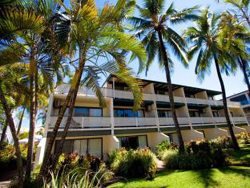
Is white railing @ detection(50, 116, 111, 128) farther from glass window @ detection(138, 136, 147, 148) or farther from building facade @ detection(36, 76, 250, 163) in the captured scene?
glass window @ detection(138, 136, 147, 148)

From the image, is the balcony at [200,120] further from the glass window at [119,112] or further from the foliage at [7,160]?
the foliage at [7,160]

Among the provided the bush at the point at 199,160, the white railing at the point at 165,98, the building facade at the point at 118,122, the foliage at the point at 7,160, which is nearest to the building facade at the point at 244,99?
the building facade at the point at 118,122

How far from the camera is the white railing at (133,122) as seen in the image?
1271cm

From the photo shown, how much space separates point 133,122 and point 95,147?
4.52m

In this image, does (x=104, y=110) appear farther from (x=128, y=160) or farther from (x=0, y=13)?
(x=0, y=13)

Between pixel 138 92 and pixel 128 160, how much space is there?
15.6ft

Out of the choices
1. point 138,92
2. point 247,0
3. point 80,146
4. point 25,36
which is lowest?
point 80,146

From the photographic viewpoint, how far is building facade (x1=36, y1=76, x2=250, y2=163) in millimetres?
11227

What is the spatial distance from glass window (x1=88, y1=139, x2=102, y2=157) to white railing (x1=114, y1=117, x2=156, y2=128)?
8.81ft

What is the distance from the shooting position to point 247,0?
7.67m

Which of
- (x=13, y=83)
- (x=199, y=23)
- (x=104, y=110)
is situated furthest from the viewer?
(x=104, y=110)

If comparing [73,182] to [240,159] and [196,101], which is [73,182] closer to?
[240,159]

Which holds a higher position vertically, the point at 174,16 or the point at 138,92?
the point at 174,16

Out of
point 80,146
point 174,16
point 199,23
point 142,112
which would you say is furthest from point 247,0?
point 80,146
